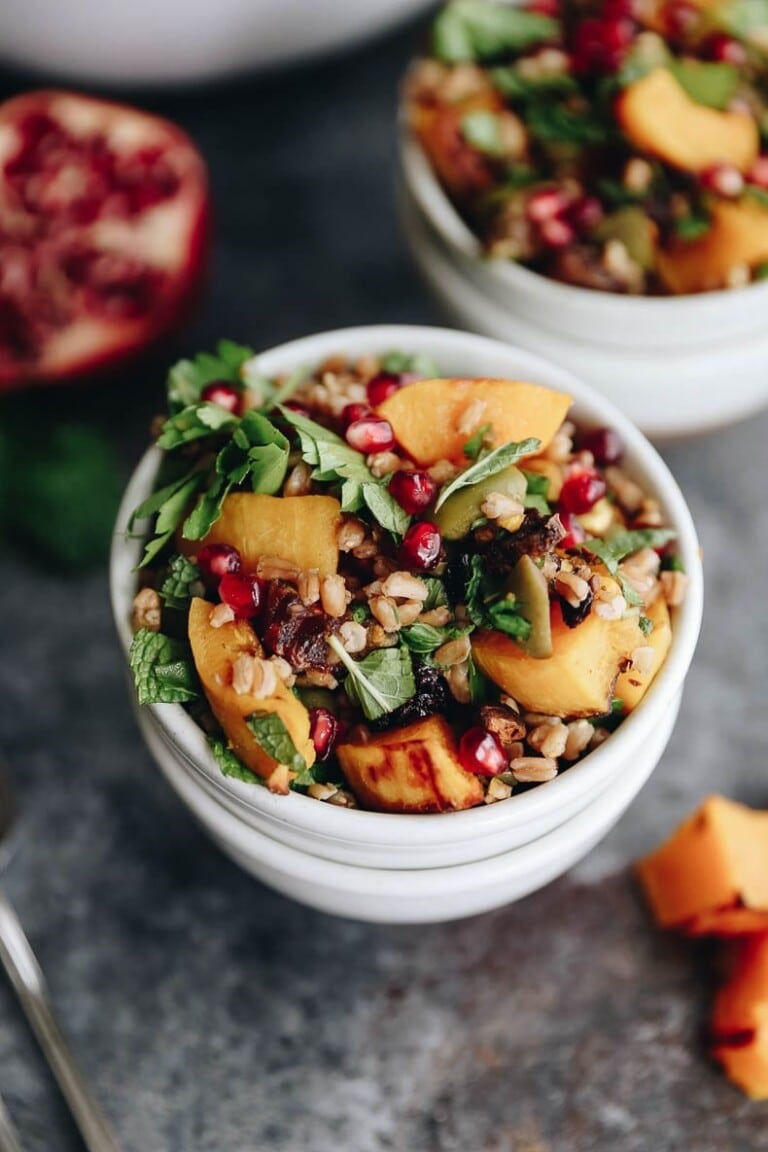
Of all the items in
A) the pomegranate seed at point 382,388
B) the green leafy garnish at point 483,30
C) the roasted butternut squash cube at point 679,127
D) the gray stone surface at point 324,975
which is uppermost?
the green leafy garnish at point 483,30

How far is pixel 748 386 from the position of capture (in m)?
2.18

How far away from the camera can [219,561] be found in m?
1.54

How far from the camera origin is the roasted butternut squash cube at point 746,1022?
183cm

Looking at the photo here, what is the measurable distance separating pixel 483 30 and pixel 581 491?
40.4 inches

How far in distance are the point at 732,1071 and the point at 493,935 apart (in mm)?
411

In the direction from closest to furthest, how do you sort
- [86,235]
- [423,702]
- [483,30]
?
[423,702] → [483,30] → [86,235]

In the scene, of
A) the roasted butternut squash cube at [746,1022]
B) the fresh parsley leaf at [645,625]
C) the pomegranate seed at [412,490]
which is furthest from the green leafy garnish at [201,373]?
the roasted butternut squash cube at [746,1022]

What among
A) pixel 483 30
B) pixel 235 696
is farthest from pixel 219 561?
pixel 483 30

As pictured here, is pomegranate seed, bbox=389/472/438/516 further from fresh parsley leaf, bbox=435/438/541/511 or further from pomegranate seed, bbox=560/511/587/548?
pomegranate seed, bbox=560/511/587/548

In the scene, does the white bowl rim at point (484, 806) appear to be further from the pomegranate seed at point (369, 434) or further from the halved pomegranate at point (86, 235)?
the halved pomegranate at point (86, 235)

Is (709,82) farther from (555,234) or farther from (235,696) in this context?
(235,696)

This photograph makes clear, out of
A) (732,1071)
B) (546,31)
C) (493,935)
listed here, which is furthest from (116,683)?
(546,31)

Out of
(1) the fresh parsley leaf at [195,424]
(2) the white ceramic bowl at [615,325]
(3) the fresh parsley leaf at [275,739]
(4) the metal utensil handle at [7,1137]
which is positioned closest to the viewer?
(3) the fresh parsley leaf at [275,739]

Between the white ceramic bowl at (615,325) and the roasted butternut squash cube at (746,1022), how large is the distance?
0.90m
